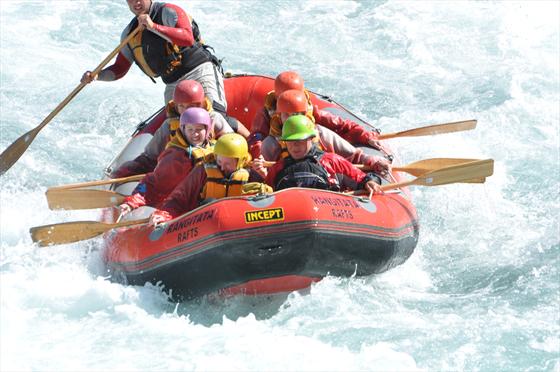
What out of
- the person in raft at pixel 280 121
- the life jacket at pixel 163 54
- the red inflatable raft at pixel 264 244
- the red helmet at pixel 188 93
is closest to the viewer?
the red inflatable raft at pixel 264 244

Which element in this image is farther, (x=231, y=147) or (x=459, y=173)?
(x=459, y=173)

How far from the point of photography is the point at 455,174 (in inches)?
294

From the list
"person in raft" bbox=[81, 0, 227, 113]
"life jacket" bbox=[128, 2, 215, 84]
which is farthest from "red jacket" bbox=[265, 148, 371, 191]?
"life jacket" bbox=[128, 2, 215, 84]

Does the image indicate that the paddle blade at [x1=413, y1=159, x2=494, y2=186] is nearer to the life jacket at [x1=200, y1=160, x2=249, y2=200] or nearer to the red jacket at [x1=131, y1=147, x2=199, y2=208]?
the life jacket at [x1=200, y1=160, x2=249, y2=200]

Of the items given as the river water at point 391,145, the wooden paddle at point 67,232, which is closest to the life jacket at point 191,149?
the wooden paddle at point 67,232

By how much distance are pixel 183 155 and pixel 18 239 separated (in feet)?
6.88

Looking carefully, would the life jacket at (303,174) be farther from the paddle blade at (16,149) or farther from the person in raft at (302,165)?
the paddle blade at (16,149)

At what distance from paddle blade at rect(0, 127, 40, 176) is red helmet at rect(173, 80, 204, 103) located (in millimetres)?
1772

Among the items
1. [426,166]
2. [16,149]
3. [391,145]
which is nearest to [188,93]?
[426,166]

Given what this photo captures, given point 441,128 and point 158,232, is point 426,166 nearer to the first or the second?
point 441,128

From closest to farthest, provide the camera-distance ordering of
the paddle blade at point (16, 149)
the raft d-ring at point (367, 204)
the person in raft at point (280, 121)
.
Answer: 1. the raft d-ring at point (367, 204)
2. the person in raft at point (280, 121)
3. the paddle blade at point (16, 149)

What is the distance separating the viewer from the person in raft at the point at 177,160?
23.9 feet

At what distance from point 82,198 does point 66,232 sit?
0.43 m

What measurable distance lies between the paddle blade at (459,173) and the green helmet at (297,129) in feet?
3.10
